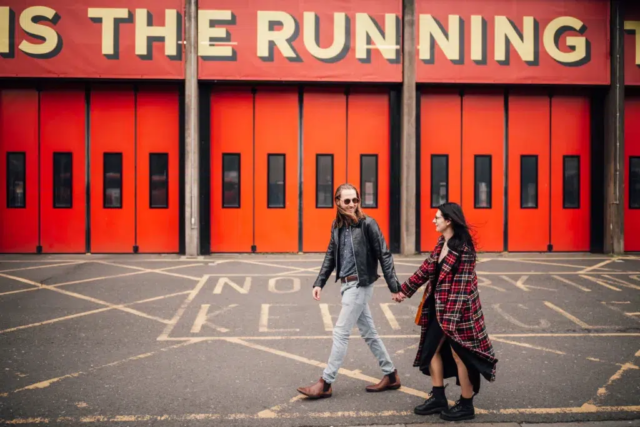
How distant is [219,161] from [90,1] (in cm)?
530

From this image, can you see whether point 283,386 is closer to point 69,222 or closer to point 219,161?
point 219,161

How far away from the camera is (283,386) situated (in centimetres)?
512

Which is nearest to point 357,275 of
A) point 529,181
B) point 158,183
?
point 158,183

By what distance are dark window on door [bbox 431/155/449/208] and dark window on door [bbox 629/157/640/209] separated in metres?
5.19

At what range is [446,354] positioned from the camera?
4477mm

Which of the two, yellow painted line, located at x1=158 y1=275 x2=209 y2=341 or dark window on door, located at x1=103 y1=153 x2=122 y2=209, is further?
dark window on door, located at x1=103 y1=153 x2=122 y2=209

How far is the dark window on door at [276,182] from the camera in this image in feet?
50.1

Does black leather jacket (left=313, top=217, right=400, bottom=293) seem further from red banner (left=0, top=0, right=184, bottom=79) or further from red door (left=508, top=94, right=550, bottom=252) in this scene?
red door (left=508, top=94, right=550, bottom=252)

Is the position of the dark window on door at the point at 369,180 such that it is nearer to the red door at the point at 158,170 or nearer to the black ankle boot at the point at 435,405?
the red door at the point at 158,170

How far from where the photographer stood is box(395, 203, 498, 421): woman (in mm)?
4270

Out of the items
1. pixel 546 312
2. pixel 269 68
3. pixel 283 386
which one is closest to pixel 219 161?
pixel 269 68

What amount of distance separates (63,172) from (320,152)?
698 centimetres

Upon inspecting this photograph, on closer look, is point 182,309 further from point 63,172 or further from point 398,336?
point 63,172

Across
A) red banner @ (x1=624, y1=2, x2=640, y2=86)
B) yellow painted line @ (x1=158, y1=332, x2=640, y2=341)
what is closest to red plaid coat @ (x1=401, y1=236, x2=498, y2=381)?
yellow painted line @ (x1=158, y1=332, x2=640, y2=341)
